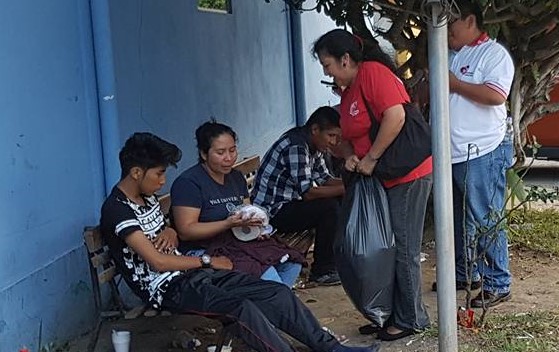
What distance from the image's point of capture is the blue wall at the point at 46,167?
3896 mm

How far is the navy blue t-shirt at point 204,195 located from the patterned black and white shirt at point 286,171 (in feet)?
3.03

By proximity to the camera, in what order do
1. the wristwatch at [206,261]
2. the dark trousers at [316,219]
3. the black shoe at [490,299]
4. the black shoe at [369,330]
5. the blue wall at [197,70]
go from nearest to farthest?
1. the wristwatch at [206,261]
2. the black shoe at [369,330]
3. the black shoe at [490,299]
4. the blue wall at [197,70]
5. the dark trousers at [316,219]

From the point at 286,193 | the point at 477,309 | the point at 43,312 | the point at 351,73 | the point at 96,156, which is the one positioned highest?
the point at 351,73

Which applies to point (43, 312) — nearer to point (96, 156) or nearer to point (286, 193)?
point (96, 156)

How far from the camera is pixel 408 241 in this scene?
425 centimetres

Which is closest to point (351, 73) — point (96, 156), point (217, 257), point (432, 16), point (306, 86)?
point (432, 16)

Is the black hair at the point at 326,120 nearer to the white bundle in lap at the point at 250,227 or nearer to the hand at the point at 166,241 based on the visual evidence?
the white bundle in lap at the point at 250,227

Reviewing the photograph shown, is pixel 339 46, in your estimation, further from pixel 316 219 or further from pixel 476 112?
pixel 316 219

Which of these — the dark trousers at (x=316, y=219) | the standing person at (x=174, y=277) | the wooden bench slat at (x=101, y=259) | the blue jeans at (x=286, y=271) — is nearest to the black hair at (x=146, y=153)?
the standing person at (x=174, y=277)

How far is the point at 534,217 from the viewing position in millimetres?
7402

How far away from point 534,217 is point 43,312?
472 cm

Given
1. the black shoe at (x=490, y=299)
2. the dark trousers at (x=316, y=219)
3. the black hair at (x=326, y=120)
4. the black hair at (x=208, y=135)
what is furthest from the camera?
the dark trousers at (x=316, y=219)

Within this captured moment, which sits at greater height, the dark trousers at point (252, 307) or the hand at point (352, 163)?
the hand at point (352, 163)

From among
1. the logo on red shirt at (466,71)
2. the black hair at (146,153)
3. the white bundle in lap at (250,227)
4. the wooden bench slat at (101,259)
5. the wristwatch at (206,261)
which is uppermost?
the logo on red shirt at (466,71)
